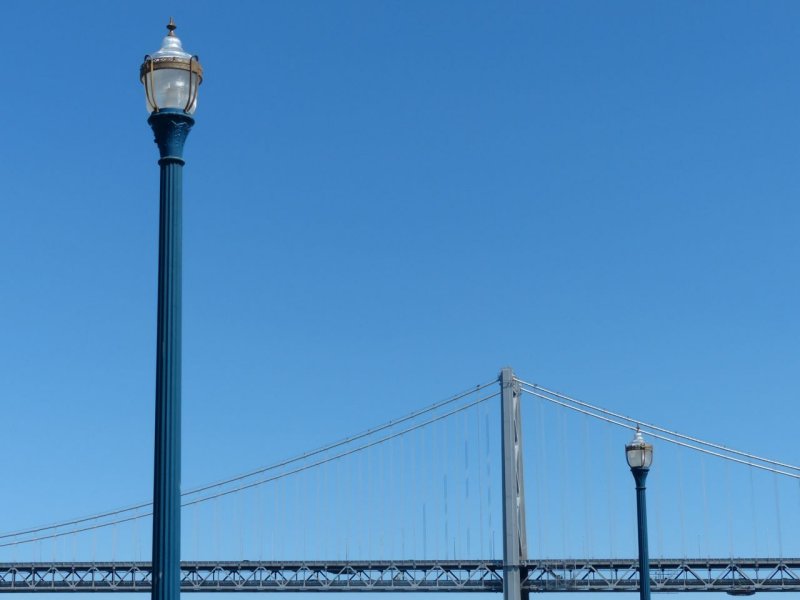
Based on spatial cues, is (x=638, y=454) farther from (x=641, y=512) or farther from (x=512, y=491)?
(x=512, y=491)

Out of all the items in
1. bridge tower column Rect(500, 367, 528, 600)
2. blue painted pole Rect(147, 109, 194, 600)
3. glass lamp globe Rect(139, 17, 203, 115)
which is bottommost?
blue painted pole Rect(147, 109, 194, 600)

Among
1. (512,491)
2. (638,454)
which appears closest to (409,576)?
(512,491)

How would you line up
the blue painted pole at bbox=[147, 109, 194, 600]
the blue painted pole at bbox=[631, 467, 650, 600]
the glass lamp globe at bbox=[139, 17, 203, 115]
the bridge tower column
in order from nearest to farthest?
the blue painted pole at bbox=[147, 109, 194, 600], the glass lamp globe at bbox=[139, 17, 203, 115], the blue painted pole at bbox=[631, 467, 650, 600], the bridge tower column

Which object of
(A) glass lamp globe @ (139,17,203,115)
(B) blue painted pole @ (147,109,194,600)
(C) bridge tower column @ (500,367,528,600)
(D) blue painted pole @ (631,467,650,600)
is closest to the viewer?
(B) blue painted pole @ (147,109,194,600)

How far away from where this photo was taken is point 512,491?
81.6m

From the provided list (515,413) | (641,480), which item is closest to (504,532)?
(515,413)

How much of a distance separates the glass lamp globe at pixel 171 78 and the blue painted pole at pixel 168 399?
44 centimetres

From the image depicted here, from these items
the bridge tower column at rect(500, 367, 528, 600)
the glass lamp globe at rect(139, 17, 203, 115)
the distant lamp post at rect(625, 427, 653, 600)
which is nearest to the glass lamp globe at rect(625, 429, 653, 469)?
the distant lamp post at rect(625, 427, 653, 600)

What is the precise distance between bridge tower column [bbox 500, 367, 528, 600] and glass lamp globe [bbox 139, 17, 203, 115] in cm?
7050

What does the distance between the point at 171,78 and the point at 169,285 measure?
4.77 feet

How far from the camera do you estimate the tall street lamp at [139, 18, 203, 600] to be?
10234 millimetres

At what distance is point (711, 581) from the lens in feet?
295

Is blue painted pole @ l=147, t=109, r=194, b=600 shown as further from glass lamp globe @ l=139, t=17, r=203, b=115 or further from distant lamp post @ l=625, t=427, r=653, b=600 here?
distant lamp post @ l=625, t=427, r=653, b=600

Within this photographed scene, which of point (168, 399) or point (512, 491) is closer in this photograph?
point (168, 399)
